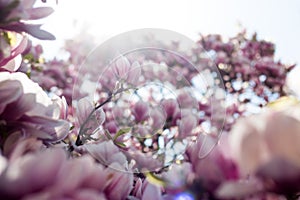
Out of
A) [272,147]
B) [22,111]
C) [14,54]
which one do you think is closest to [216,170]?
[272,147]

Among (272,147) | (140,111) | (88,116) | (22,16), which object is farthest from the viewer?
(140,111)

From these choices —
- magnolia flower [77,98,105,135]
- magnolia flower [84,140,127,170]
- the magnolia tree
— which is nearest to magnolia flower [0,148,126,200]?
the magnolia tree

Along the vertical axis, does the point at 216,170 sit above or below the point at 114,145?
above

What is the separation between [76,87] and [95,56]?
230mm

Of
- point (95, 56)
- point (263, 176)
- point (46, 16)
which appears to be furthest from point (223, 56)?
point (263, 176)

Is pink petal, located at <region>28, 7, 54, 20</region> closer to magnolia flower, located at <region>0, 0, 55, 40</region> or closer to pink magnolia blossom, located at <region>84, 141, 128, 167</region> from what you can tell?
magnolia flower, located at <region>0, 0, 55, 40</region>

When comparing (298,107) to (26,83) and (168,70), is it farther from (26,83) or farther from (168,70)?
(168,70)

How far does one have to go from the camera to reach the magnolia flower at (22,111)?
0.60 m

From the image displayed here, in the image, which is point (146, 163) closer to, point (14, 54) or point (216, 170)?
point (14, 54)

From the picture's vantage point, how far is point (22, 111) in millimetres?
608

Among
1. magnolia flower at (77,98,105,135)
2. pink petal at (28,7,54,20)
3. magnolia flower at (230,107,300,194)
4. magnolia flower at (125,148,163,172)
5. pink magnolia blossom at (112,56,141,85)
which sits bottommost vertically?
magnolia flower at (125,148,163,172)

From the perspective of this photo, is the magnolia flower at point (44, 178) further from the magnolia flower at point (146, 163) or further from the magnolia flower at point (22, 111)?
the magnolia flower at point (146, 163)

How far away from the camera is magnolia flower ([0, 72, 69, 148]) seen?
596mm

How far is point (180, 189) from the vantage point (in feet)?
1.47
